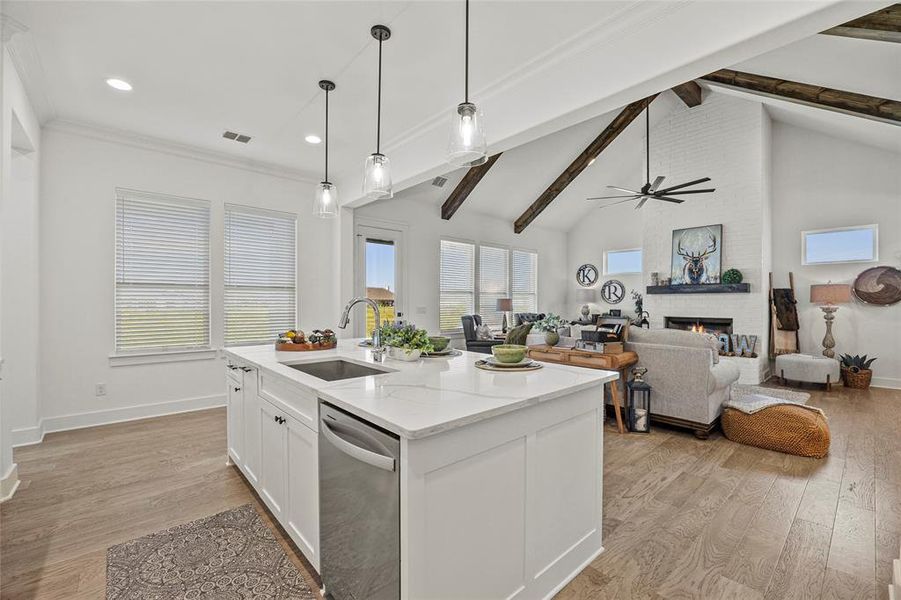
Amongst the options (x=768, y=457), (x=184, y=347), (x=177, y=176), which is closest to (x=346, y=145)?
(x=177, y=176)

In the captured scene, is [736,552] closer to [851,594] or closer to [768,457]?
[851,594]

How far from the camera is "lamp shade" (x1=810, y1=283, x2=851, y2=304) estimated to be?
5543 mm

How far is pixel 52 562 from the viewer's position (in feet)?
6.47

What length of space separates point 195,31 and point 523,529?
3395mm

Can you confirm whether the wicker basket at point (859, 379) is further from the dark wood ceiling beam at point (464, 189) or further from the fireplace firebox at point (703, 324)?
the dark wood ceiling beam at point (464, 189)

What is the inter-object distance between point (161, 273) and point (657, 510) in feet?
16.4

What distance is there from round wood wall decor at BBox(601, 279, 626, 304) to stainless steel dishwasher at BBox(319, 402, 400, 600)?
8718mm

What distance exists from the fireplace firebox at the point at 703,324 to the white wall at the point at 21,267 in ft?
26.6

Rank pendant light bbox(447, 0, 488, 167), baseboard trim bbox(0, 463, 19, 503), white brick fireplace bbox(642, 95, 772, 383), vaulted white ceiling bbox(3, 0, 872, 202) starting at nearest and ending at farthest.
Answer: pendant light bbox(447, 0, 488, 167), vaulted white ceiling bbox(3, 0, 872, 202), baseboard trim bbox(0, 463, 19, 503), white brick fireplace bbox(642, 95, 772, 383)

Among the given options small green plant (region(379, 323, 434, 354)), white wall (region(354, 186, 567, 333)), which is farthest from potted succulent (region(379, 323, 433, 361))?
white wall (region(354, 186, 567, 333))

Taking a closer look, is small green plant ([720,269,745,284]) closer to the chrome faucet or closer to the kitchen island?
the kitchen island

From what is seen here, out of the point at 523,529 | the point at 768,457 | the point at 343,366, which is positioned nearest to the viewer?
the point at 523,529

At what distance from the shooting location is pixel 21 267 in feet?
10.9

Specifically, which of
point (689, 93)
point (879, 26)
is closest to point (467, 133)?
point (879, 26)
